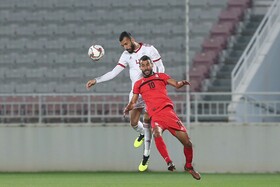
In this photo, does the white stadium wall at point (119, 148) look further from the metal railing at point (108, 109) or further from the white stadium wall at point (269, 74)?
the white stadium wall at point (269, 74)

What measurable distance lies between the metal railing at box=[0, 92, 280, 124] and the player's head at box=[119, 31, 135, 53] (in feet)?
16.4

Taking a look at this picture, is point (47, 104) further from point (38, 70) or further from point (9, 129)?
point (38, 70)

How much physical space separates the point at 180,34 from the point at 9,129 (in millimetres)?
5367

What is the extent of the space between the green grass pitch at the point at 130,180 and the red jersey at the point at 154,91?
1.52 meters

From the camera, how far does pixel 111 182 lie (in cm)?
1619

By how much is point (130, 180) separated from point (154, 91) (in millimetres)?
3435

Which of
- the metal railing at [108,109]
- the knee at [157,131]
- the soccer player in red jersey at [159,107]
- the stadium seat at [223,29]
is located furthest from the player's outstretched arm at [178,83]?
the stadium seat at [223,29]

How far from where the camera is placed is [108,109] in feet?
69.4

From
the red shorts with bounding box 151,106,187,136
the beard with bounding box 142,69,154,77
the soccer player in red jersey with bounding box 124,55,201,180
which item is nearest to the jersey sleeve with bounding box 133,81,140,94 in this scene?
the soccer player in red jersey with bounding box 124,55,201,180

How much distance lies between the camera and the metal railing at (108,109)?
66.3 feet

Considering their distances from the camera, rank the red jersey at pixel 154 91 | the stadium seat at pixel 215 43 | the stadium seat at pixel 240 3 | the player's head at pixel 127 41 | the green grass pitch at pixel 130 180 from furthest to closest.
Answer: the stadium seat at pixel 240 3 → the stadium seat at pixel 215 43 → the green grass pitch at pixel 130 180 → the player's head at pixel 127 41 → the red jersey at pixel 154 91

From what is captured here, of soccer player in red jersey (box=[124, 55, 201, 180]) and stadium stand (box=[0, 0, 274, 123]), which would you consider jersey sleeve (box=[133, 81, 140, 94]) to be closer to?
soccer player in red jersey (box=[124, 55, 201, 180])

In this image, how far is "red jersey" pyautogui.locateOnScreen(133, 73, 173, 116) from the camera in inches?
547

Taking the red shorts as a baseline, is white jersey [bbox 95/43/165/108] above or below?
above
